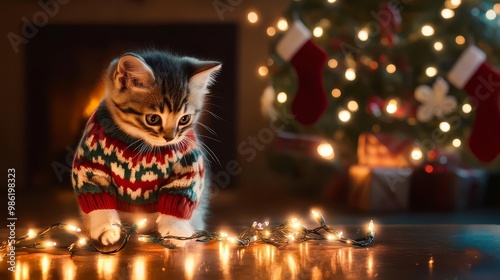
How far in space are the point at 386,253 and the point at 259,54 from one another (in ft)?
3.14

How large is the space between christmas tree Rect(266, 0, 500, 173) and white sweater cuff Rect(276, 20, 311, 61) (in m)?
0.13

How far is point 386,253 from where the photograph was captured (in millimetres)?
1154

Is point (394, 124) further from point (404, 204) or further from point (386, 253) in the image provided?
point (386, 253)

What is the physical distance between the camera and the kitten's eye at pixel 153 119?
1.10 meters

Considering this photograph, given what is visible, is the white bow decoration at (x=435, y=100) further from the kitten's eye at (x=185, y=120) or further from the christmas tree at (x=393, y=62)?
the kitten's eye at (x=185, y=120)

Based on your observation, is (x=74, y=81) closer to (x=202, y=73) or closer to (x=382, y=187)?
(x=202, y=73)

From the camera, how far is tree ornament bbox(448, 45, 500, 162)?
5.86ft

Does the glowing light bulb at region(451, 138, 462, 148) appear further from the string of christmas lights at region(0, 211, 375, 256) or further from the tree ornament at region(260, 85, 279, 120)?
the string of christmas lights at region(0, 211, 375, 256)

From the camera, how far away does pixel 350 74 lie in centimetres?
223

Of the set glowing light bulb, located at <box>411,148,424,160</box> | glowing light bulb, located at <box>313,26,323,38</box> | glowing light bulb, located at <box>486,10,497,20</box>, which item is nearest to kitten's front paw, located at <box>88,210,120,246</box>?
glowing light bulb, located at <box>313,26,323,38</box>

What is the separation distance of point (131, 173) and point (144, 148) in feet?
0.17

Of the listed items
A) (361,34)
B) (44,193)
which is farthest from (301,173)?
(44,193)

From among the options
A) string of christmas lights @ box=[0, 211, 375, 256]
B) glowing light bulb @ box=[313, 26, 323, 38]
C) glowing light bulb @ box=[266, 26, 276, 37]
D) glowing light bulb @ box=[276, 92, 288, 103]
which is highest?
glowing light bulb @ box=[313, 26, 323, 38]

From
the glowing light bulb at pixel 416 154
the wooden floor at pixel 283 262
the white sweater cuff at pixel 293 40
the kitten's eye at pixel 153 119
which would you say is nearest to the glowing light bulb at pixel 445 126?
the glowing light bulb at pixel 416 154
